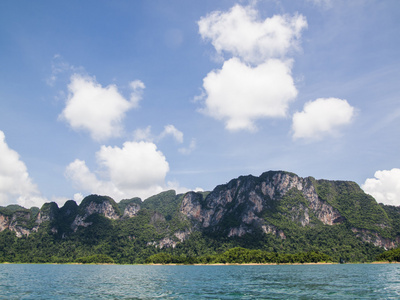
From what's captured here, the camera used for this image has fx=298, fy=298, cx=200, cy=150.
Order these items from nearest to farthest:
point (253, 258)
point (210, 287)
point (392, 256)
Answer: point (210, 287) < point (392, 256) < point (253, 258)

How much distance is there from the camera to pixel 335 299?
33875mm

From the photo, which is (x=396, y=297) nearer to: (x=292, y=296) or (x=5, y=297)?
(x=292, y=296)

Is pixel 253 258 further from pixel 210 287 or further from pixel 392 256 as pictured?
pixel 210 287

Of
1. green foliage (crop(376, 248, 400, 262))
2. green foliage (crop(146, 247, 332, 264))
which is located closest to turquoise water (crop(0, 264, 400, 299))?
green foliage (crop(146, 247, 332, 264))

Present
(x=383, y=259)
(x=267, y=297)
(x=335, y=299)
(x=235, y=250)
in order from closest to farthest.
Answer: (x=335, y=299) → (x=267, y=297) → (x=383, y=259) → (x=235, y=250)

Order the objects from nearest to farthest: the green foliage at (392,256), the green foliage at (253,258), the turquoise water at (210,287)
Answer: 1. the turquoise water at (210,287)
2. the green foliage at (392,256)
3. the green foliage at (253,258)

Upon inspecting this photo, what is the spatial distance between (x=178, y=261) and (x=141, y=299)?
542ft

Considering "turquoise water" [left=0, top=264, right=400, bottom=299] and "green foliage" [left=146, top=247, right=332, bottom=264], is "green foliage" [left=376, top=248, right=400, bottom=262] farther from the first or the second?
"turquoise water" [left=0, top=264, right=400, bottom=299]

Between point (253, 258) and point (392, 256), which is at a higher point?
point (253, 258)

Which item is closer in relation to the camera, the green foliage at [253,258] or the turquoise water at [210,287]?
the turquoise water at [210,287]

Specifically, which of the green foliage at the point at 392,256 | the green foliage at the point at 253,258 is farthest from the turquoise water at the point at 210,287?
the green foliage at the point at 392,256

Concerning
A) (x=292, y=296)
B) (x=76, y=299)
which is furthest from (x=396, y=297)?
(x=76, y=299)

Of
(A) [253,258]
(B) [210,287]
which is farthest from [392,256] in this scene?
(B) [210,287]

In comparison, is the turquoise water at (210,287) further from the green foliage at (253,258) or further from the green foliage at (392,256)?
the green foliage at (392,256)
